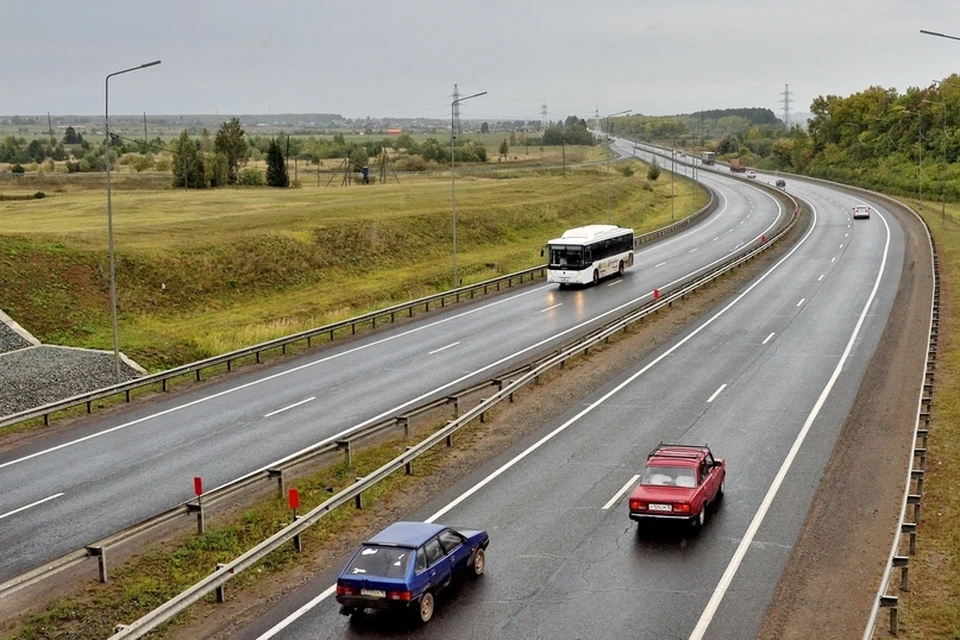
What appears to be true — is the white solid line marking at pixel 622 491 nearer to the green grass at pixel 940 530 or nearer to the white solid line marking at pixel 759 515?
the white solid line marking at pixel 759 515

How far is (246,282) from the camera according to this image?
197 feet

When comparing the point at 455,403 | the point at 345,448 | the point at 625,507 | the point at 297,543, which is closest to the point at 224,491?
the point at 297,543

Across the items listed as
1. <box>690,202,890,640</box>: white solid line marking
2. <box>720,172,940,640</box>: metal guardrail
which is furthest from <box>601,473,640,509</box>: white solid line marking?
<box>720,172,940,640</box>: metal guardrail

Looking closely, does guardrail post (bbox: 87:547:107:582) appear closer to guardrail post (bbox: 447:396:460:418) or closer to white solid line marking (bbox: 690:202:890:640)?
white solid line marking (bbox: 690:202:890:640)

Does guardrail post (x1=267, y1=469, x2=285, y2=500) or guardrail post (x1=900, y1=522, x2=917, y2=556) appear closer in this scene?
guardrail post (x1=900, y1=522, x2=917, y2=556)

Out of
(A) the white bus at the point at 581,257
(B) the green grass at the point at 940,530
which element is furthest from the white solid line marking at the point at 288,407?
(A) the white bus at the point at 581,257

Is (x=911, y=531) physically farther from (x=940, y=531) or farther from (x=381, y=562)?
→ (x=381, y=562)

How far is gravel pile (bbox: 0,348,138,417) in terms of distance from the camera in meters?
35.2

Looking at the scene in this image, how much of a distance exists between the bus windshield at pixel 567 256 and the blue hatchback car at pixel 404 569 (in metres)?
41.2

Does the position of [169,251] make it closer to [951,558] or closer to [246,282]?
[246,282]

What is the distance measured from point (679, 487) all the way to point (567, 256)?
3850cm

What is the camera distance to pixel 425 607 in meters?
17.0

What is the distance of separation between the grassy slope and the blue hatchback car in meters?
7.18

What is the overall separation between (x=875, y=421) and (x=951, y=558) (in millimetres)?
10081
